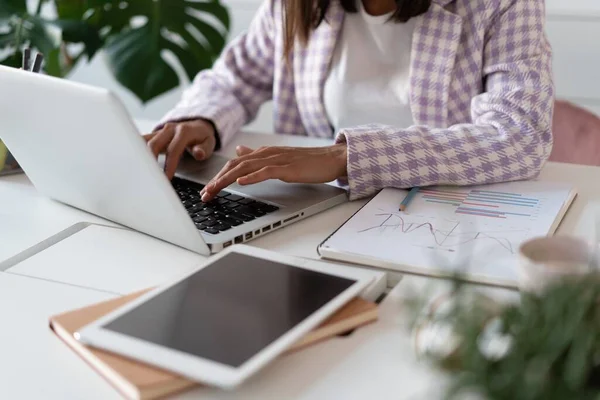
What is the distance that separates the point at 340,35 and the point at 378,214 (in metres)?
0.54

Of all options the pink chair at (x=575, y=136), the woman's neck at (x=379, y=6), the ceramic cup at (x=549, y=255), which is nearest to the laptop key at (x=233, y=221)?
the ceramic cup at (x=549, y=255)

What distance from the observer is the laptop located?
2.61 ft

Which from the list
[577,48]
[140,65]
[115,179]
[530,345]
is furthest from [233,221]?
[577,48]

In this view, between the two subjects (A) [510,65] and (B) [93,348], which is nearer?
(B) [93,348]

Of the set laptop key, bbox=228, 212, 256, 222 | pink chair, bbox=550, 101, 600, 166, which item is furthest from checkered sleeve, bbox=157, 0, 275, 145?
pink chair, bbox=550, 101, 600, 166

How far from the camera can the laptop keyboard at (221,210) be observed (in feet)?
3.04

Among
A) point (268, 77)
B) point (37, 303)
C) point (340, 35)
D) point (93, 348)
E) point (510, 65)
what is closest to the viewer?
point (93, 348)

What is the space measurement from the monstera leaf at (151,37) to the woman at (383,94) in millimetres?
468

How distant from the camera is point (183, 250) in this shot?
89cm

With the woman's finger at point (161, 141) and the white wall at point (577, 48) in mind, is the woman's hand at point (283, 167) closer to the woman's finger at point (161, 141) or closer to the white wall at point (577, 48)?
the woman's finger at point (161, 141)

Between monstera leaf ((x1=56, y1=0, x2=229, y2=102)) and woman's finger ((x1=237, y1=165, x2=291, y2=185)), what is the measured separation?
3.16 feet

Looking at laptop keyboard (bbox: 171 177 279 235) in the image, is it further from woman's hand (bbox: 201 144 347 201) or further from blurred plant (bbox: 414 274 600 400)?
blurred plant (bbox: 414 274 600 400)

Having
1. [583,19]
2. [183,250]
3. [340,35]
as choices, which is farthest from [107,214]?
[583,19]

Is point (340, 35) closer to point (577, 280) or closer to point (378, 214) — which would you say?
point (378, 214)
